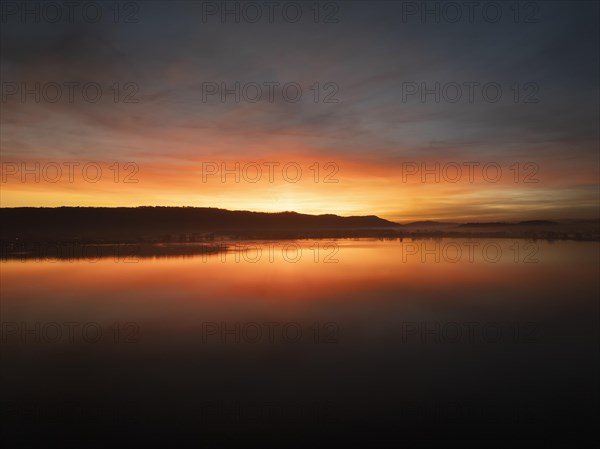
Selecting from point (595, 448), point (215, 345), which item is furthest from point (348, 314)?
point (595, 448)

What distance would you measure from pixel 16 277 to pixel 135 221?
8128cm

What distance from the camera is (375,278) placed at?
17500 mm

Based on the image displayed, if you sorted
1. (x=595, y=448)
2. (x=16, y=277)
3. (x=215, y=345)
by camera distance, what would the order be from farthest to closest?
(x=16, y=277) < (x=215, y=345) < (x=595, y=448)

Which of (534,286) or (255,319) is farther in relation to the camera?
(534,286)

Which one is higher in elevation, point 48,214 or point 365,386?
point 48,214

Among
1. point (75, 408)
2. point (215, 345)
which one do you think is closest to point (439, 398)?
point (215, 345)

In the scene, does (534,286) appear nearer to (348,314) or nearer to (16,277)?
(348,314)

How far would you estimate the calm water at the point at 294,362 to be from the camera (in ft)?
17.8

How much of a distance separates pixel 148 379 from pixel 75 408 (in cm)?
117

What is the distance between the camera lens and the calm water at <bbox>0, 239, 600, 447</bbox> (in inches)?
214

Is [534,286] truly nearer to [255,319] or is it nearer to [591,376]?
[591,376]

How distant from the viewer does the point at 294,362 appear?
7559 millimetres

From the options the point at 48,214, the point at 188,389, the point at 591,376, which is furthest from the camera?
the point at 48,214

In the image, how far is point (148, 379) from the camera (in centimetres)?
675
